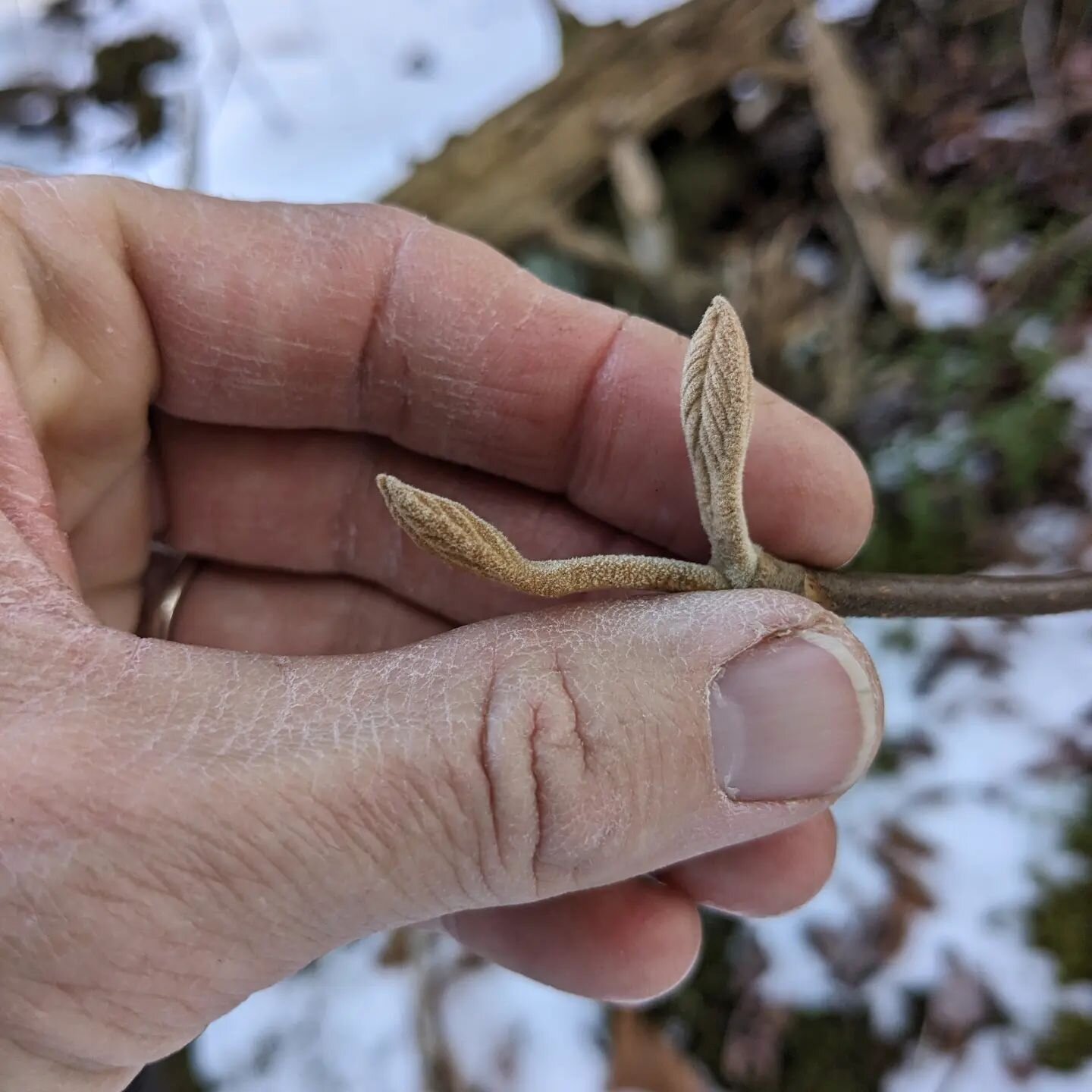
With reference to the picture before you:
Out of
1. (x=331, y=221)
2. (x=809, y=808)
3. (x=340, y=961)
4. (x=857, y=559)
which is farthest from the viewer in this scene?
(x=340, y=961)

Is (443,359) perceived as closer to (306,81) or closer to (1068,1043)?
(1068,1043)

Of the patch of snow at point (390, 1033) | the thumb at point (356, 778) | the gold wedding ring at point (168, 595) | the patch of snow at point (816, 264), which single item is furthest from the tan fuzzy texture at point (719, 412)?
the patch of snow at point (816, 264)

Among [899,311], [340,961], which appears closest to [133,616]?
[340,961]

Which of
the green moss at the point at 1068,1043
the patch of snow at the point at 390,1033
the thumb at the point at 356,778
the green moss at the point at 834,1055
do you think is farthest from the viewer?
the patch of snow at the point at 390,1033

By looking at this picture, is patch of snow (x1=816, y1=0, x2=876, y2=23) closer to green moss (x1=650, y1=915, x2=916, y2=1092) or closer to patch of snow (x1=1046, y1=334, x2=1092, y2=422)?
patch of snow (x1=1046, y1=334, x2=1092, y2=422)

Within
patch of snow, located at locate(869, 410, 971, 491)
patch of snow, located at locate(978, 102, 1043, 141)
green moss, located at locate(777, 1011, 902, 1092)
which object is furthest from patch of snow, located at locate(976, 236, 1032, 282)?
green moss, located at locate(777, 1011, 902, 1092)

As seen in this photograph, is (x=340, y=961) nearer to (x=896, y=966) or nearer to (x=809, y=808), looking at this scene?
(x=896, y=966)

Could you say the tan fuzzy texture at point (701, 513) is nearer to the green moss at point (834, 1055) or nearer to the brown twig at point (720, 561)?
the brown twig at point (720, 561)
